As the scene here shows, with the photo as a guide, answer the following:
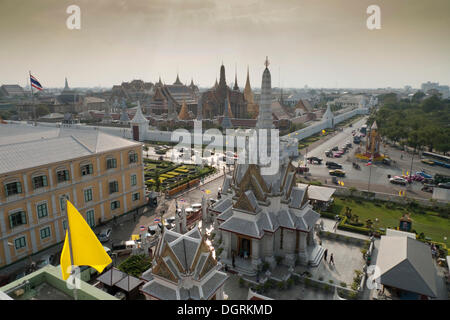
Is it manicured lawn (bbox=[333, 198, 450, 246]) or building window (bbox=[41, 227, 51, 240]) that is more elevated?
building window (bbox=[41, 227, 51, 240])

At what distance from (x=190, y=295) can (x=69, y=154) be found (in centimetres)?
1729

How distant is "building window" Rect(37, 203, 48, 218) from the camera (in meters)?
23.2

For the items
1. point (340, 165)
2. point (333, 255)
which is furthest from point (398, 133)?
point (333, 255)

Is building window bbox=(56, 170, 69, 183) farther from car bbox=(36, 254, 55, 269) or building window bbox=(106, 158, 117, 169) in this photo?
car bbox=(36, 254, 55, 269)

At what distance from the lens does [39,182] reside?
2308 centimetres

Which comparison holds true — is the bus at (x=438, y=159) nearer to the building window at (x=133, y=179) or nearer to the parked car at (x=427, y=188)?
the parked car at (x=427, y=188)

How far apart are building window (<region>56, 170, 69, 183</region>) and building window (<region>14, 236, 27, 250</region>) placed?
489cm

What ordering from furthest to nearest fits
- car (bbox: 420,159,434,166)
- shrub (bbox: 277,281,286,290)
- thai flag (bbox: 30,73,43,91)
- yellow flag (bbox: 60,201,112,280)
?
car (bbox: 420,159,434,166) → thai flag (bbox: 30,73,43,91) → shrub (bbox: 277,281,286,290) → yellow flag (bbox: 60,201,112,280)

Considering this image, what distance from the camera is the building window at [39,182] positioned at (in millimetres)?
22797

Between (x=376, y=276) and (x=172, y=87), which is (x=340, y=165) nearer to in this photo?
(x=376, y=276)

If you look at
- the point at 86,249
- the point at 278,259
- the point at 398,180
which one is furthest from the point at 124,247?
the point at 398,180

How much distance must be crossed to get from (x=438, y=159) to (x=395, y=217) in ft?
102

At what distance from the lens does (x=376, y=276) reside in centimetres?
1897

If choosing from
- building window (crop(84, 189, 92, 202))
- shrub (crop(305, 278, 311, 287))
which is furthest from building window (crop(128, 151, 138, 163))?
shrub (crop(305, 278, 311, 287))
